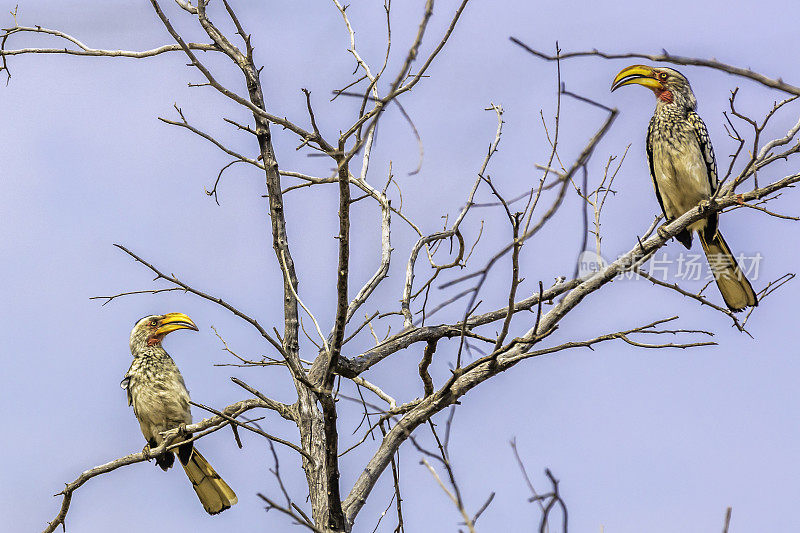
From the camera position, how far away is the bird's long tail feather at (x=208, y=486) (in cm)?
486

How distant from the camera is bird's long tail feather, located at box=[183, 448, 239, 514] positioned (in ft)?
15.9

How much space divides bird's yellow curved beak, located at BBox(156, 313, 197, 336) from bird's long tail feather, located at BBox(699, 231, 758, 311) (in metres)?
3.15

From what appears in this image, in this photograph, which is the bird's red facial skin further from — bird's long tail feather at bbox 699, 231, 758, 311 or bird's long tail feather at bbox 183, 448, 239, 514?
bird's long tail feather at bbox 183, 448, 239, 514

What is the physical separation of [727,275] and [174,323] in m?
3.41

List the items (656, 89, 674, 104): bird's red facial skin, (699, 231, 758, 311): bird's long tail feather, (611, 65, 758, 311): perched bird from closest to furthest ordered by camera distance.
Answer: (699, 231, 758, 311): bird's long tail feather, (611, 65, 758, 311): perched bird, (656, 89, 674, 104): bird's red facial skin

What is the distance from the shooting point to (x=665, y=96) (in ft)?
16.9


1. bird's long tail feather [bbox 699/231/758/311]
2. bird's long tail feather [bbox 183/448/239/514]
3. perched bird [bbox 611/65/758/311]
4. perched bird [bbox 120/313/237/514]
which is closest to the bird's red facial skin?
perched bird [bbox 611/65/758/311]

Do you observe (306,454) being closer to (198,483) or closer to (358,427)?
(358,427)

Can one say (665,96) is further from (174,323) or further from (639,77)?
(174,323)

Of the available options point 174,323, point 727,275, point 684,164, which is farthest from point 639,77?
point 174,323

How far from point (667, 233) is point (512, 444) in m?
2.10

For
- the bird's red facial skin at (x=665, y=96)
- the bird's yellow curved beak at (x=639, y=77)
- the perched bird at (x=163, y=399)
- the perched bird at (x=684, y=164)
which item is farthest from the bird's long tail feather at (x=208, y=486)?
the bird's red facial skin at (x=665, y=96)

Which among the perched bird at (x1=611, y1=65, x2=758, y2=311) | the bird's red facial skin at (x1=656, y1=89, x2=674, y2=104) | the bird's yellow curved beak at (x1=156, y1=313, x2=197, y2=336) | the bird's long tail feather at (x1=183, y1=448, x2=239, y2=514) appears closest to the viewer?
the perched bird at (x1=611, y1=65, x2=758, y2=311)

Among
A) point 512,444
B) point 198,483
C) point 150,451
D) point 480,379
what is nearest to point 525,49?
point 512,444
